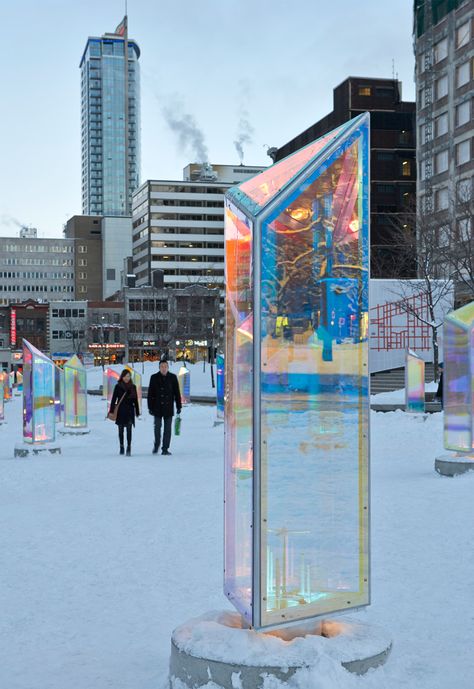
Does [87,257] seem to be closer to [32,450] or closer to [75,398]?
[75,398]

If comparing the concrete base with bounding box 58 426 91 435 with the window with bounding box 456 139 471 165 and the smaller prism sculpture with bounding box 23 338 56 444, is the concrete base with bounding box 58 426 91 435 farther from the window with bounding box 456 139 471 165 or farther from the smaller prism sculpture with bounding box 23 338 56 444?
→ the window with bounding box 456 139 471 165

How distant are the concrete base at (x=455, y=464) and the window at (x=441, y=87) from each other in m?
46.9

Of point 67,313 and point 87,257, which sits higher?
point 87,257

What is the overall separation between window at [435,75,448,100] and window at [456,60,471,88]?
4.64 ft

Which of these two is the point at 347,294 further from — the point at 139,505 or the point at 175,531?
the point at 139,505

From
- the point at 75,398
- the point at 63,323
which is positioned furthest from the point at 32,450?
the point at 63,323

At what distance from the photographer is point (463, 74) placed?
50062mm

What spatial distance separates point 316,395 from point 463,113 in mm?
50532

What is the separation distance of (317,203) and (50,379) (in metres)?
11.5

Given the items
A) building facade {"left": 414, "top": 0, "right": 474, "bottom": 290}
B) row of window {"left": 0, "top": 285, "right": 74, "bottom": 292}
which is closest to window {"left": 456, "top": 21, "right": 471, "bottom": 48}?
building facade {"left": 414, "top": 0, "right": 474, "bottom": 290}

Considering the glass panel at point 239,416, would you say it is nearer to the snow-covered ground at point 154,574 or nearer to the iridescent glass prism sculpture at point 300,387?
the iridescent glass prism sculpture at point 300,387

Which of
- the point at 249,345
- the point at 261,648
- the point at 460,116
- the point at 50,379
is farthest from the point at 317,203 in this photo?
the point at 460,116

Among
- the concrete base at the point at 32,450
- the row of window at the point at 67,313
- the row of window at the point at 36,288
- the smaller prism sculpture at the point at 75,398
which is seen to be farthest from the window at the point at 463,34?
the row of window at the point at 36,288

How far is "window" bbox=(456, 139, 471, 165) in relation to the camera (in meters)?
49.6
